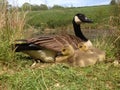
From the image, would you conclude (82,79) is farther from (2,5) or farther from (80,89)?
(2,5)

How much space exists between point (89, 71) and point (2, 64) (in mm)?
1547

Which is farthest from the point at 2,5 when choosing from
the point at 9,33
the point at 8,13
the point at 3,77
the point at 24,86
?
the point at 24,86

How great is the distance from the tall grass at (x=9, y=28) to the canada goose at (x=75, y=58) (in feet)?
3.09

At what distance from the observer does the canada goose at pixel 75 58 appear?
606cm

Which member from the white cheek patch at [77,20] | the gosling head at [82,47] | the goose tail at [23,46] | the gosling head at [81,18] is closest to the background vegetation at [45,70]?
the goose tail at [23,46]

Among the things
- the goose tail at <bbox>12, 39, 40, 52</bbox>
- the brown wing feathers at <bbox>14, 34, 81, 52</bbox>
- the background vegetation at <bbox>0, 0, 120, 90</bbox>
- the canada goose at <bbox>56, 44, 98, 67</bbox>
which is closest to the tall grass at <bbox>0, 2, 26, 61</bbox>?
the background vegetation at <bbox>0, 0, 120, 90</bbox>

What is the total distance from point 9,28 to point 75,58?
1.51m

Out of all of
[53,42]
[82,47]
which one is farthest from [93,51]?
[53,42]

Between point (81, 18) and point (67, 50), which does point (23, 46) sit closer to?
point (67, 50)

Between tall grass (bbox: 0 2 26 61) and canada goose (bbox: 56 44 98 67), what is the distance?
3.09 feet

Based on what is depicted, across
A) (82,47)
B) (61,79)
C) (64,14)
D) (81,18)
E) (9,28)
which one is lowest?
(64,14)

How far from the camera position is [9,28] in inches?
262

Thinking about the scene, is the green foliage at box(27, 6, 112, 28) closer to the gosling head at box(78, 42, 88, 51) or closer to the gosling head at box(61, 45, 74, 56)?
the gosling head at box(78, 42, 88, 51)

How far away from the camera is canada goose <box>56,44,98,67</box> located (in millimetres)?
6059
